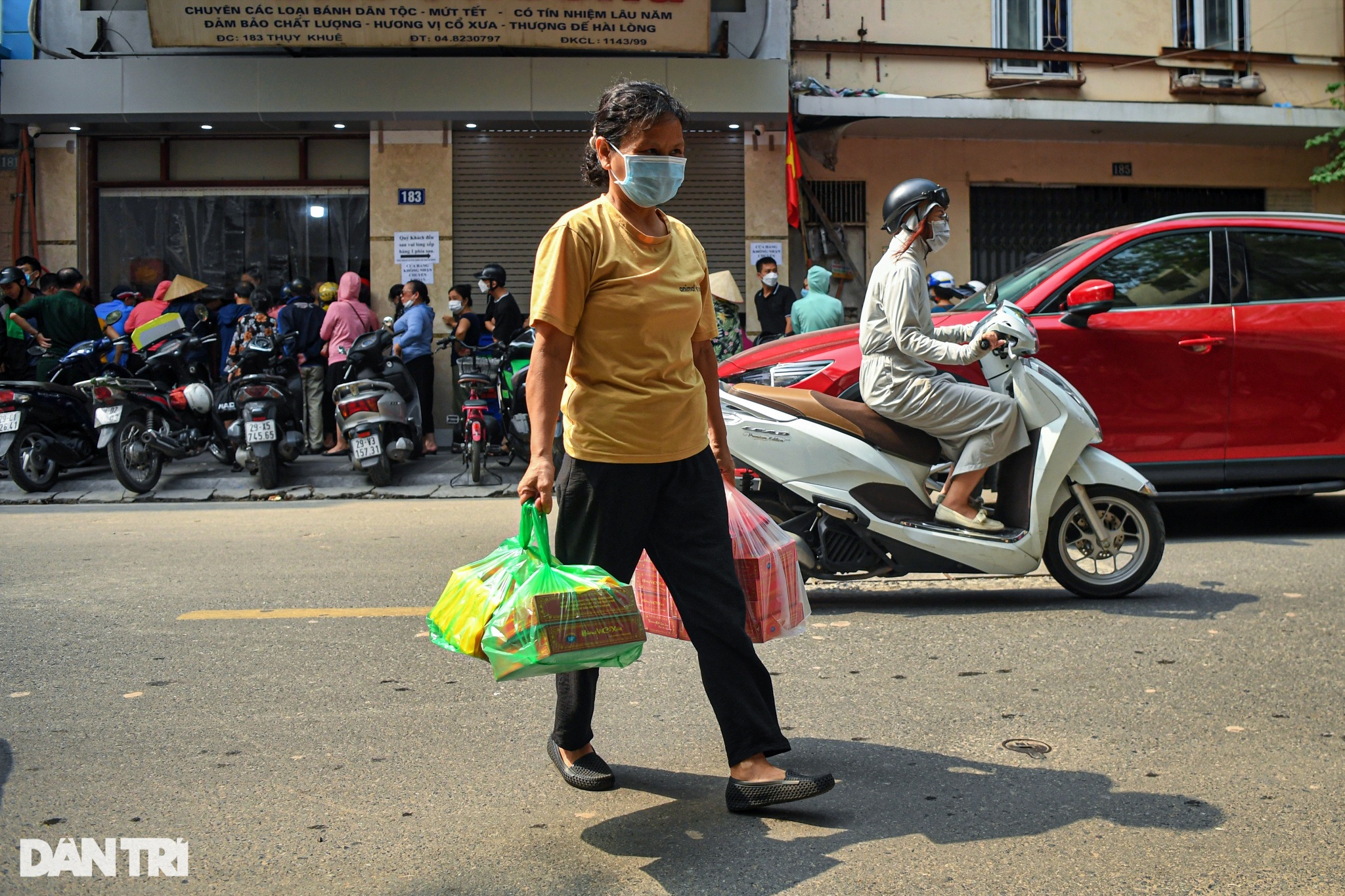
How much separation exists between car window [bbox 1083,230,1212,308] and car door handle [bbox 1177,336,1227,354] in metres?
0.26

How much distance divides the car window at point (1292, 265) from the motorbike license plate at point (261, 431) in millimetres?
7764

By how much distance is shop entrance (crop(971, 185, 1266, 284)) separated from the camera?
53.3 feet

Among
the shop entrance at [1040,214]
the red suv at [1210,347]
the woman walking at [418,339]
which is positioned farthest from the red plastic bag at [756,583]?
the shop entrance at [1040,214]

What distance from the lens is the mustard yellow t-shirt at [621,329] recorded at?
3.25 meters

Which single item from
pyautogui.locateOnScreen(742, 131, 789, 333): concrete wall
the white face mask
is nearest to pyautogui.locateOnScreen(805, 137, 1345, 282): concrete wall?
pyautogui.locateOnScreen(742, 131, 789, 333): concrete wall

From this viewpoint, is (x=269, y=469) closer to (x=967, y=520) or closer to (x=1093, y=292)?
(x=967, y=520)

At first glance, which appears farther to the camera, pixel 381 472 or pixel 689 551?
pixel 381 472

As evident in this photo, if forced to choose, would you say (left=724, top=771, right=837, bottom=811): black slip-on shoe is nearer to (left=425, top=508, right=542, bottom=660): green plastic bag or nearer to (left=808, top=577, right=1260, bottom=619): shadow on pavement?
(left=425, top=508, right=542, bottom=660): green plastic bag

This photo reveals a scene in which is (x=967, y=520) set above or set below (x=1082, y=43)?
below

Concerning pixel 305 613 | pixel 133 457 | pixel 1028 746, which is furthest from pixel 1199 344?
pixel 133 457

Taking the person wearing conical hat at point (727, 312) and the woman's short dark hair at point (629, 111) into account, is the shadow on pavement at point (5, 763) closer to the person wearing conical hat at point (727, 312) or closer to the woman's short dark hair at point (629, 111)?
the woman's short dark hair at point (629, 111)

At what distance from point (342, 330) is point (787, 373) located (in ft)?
23.8

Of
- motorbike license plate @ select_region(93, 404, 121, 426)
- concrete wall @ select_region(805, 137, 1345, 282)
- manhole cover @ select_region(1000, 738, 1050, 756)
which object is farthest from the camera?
concrete wall @ select_region(805, 137, 1345, 282)

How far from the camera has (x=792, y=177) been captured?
14.7 metres
